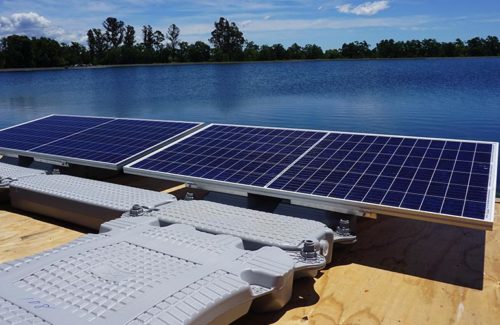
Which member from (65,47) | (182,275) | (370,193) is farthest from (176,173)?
(65,47)

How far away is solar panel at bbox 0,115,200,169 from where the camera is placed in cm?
872

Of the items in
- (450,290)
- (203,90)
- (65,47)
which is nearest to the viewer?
(450,290)

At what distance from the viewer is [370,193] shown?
5953mm

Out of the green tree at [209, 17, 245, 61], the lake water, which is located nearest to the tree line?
the green tree at [209, 17, 245, 61]

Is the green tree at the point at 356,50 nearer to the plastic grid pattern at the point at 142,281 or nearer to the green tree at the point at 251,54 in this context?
the green tree at the point at 251,54

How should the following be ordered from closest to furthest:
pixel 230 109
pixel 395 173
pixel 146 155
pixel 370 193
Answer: pixel 370 193, pixel 395 173, pixel 146 155, pixel 230 109

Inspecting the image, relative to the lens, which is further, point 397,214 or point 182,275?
point 397,214

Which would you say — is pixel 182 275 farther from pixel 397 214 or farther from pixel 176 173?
pixel 176 173

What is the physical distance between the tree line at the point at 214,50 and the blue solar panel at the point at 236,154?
121043 millimetres

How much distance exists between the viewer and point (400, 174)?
20.9 feet

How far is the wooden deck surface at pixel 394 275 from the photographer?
15.1ft

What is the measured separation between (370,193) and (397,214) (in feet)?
1.76

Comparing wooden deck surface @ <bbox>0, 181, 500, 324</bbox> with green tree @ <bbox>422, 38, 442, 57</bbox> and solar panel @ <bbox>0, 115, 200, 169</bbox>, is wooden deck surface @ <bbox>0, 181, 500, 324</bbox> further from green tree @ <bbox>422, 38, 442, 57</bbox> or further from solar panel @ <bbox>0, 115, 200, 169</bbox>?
green tree @ <bbox>422, 38, 442, 57</bbox>

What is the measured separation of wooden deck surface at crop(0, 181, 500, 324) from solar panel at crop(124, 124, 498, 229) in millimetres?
691
